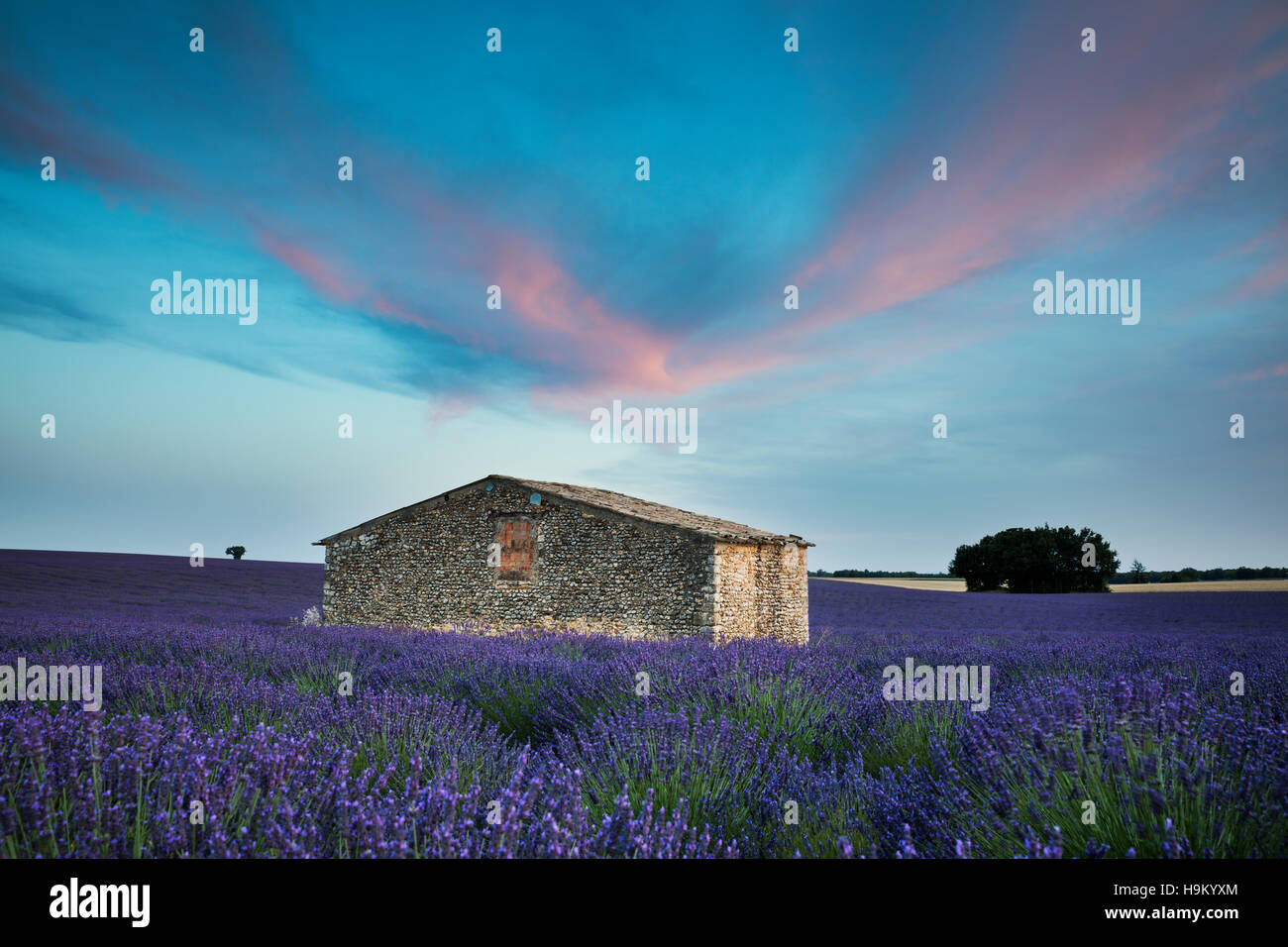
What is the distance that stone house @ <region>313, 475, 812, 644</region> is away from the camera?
11961 millimetres

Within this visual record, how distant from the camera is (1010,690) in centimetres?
387

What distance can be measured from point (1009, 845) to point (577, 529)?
36.7 ft

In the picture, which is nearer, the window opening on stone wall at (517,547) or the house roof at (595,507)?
the house roof at (595,507)

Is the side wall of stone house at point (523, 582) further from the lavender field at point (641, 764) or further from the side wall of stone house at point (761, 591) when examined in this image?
the lavender field at point (641, 764)

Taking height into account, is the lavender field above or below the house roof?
below

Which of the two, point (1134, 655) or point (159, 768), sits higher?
point (159, 768)

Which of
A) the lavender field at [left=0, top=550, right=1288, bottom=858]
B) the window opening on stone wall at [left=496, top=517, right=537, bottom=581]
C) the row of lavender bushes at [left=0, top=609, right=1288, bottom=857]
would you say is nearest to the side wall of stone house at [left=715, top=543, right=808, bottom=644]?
the window opening on stone wall at [left=496, top=517, right=537, bottom=581]

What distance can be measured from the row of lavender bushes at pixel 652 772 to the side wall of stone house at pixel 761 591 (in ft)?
24.5

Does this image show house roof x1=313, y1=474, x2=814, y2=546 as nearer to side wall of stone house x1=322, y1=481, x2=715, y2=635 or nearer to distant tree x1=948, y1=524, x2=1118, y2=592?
side wall of stone house x1=322, y1=481, x2=715, y2=635

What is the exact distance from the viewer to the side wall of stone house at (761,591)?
12.0 m

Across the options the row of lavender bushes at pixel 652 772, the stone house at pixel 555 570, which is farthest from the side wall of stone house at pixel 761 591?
the row of lavender bushes at pixel 652 772

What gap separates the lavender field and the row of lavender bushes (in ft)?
0.04
